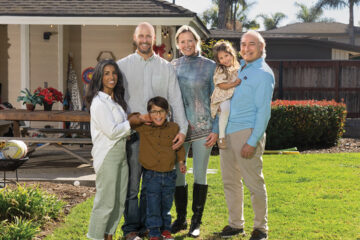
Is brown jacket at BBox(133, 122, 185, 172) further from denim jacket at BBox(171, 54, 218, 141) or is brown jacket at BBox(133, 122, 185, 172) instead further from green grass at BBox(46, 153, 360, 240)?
green grass at BBox(46, 153, 360, 240)

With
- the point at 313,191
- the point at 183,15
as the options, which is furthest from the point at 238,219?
the point at 183,15

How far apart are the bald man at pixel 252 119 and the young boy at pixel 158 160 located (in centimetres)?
56

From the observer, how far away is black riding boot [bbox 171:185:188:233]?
17.0ft

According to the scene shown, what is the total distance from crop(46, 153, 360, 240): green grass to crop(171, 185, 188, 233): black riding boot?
11 cm

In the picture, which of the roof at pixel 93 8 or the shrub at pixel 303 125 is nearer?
the roof at pixel 93 8

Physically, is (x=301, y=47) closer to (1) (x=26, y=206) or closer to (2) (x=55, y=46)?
(2) (x=55, y=46)

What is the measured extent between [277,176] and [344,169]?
1585 millimetres

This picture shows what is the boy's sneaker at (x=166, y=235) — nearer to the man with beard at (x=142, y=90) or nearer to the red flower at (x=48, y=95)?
the man with beard at (x=142, y=90)

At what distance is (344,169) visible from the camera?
362 inches

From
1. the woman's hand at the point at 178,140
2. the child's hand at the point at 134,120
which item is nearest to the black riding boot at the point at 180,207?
the woman's hand at the point at 178,140

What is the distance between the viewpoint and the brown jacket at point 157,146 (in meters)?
4.61

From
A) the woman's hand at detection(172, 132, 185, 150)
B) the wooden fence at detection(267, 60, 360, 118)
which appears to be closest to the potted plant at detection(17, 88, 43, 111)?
the woman's hand at detection(172, 132, 185, 150)

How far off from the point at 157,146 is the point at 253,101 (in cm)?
100

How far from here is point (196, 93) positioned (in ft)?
16.2
